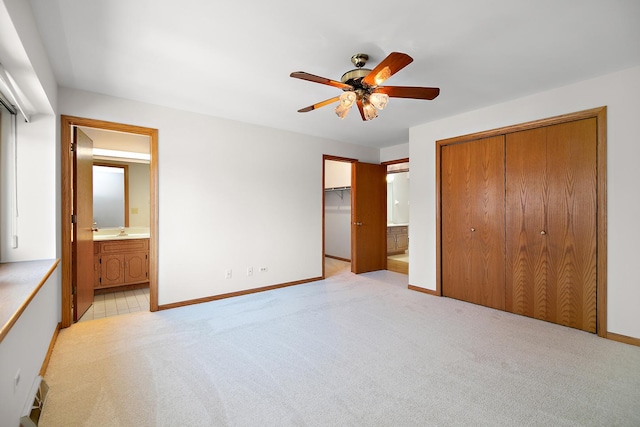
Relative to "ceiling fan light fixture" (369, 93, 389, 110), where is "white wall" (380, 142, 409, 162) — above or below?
above

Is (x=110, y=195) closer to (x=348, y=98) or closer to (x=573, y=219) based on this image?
(x=348, y=98)

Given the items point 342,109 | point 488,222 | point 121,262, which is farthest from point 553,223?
point 121,262

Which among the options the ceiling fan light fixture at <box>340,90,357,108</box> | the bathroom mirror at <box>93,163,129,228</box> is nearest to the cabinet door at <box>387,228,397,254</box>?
the ceiling fan light fixture at <box>340,90,357,108</box>

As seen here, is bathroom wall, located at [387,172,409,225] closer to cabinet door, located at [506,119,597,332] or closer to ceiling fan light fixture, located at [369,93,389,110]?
cabinet door, located at [506,119,597,332]

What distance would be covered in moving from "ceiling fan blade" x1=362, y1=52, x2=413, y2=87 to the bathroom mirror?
4.84m

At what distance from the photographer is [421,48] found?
86.1 inches

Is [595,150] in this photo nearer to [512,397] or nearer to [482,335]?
[482,335]

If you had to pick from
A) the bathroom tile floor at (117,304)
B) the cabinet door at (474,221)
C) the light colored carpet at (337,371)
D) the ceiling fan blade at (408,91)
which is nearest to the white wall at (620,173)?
the light colored carpet at (337,371)

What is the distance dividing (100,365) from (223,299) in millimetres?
1670

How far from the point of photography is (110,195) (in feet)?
16.4

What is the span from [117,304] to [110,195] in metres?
2.19

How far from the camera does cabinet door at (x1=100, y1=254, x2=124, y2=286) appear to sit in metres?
4.18

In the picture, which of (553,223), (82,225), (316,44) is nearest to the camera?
(316,44)

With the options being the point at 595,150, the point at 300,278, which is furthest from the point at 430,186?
the point at 300,278
